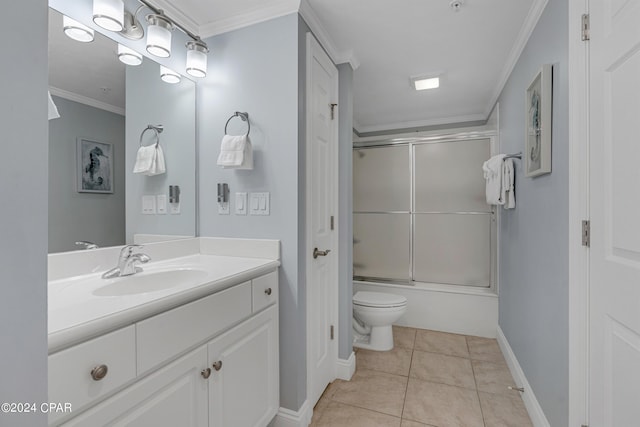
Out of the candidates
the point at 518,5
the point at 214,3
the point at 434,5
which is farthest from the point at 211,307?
the point at 518,5

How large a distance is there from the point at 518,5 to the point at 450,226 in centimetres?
202

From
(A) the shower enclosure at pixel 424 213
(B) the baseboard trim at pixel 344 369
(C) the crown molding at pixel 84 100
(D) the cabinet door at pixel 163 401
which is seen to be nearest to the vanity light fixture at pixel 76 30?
(C) the crown molding at pixel 84 100

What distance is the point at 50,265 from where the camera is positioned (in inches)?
44.4

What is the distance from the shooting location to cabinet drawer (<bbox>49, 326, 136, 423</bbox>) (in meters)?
0.66

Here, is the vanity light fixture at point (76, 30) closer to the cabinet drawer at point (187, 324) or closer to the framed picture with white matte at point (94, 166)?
the framed picture with white matte at point (94, 166)

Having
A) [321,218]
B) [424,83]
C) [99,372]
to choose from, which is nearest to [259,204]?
[321,218]

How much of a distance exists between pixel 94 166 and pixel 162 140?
38cm

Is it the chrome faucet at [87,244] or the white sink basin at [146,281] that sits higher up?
the chrome faucet at [87,244]

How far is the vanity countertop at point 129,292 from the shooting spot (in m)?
0.72

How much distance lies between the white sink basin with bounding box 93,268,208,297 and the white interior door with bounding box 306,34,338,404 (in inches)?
24.3
